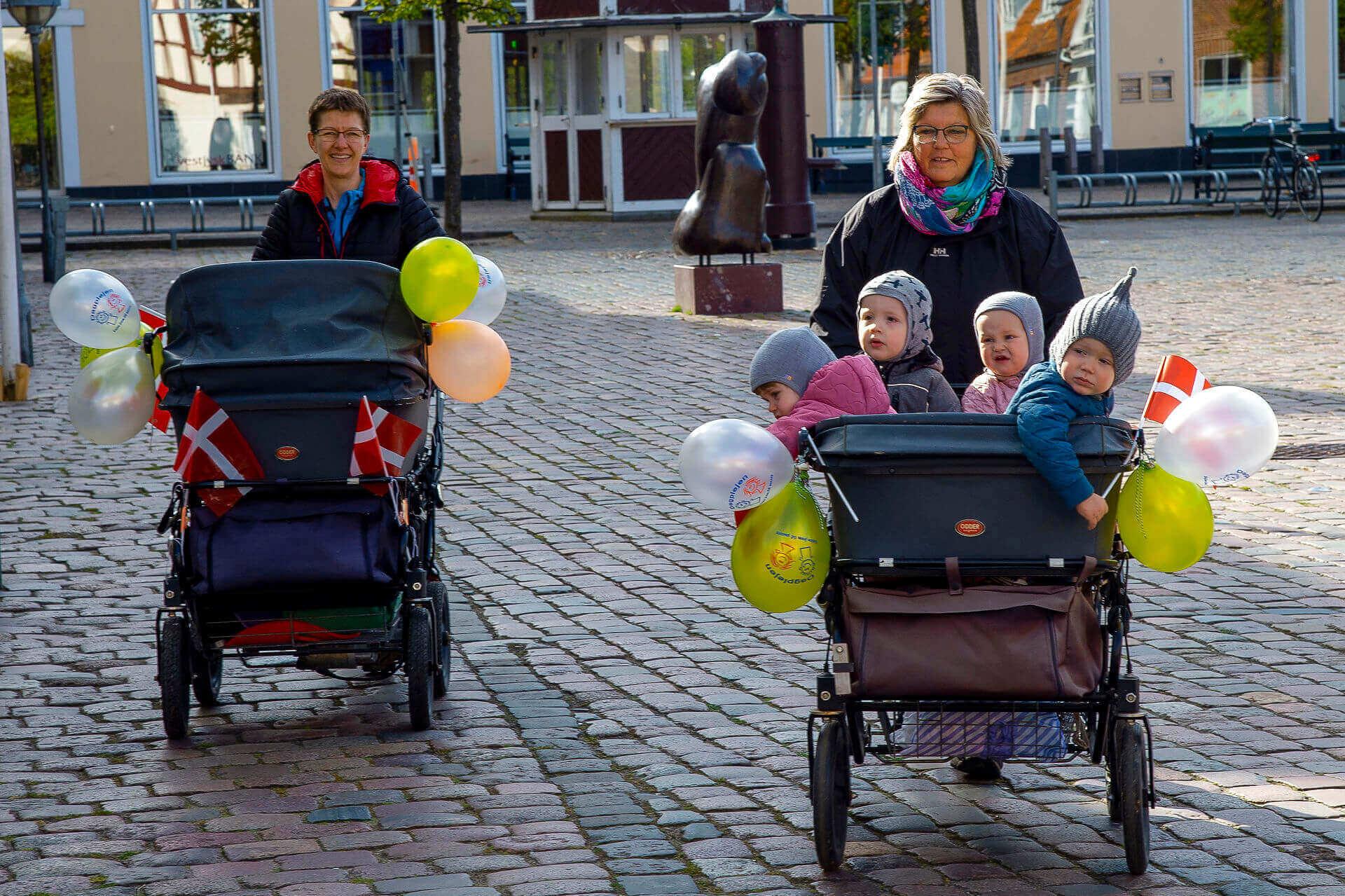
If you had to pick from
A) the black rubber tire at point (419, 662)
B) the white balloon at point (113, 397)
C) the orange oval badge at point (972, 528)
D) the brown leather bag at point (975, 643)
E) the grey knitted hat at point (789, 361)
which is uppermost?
the grey knitted hat at point (789, 361)

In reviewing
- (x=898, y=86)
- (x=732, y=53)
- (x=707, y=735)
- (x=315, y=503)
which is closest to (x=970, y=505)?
(x=707, y=735)

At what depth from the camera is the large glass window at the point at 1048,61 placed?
34.3 m

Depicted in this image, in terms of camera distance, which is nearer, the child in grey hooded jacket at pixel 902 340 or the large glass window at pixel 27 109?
the child in grey hooded jacket at pixel 902 340

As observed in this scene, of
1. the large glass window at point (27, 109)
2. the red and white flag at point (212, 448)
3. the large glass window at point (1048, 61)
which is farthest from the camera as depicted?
the large glass window at point (1048, 61)

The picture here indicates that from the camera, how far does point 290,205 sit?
5871 mm

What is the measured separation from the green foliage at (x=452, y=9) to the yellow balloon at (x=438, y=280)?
813 inches

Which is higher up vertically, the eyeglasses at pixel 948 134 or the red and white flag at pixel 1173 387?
Answer: the eyeglasses at pixel 948 134

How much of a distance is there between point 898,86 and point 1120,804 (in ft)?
102

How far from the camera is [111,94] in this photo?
33.1 metres

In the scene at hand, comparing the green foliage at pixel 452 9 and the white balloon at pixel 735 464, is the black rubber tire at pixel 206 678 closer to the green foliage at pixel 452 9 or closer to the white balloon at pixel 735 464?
the white balloon at pixel 735 464

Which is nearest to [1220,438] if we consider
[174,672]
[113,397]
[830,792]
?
[830,792]

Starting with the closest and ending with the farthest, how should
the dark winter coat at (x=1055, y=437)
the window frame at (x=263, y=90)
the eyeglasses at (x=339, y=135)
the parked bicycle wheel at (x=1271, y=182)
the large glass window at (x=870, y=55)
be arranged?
1. the dark winter coat at (x=1055, y=437)
2. the eyeglasses at (x=339, y=135)
3. the parked bicycle wheel at (x=1271, y=182)
4. the window frame at (x=263, y=90)
5. the large glass window at (x=870, y=55)

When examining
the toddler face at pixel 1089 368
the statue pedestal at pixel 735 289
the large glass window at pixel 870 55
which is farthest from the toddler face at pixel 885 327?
the large glass window at pixel 870 55

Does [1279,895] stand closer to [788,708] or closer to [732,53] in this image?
[788,708]
